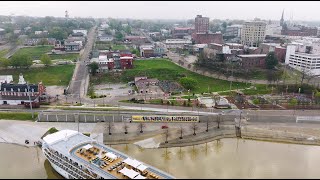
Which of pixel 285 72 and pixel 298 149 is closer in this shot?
pixel 298 149

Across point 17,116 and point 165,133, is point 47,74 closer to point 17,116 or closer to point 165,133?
point 17,116

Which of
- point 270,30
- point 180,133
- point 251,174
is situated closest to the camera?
point 251,174

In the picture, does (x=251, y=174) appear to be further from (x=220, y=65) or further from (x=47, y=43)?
(x=47, y=43)

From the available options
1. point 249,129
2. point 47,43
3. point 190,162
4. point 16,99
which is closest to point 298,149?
point 249,129

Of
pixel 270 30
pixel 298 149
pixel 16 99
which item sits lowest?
pixel 298 149

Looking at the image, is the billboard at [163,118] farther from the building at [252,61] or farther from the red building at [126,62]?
the building at [252,61]

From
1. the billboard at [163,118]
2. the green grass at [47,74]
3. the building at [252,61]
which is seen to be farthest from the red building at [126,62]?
the billboard at [163,118]
